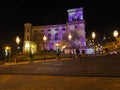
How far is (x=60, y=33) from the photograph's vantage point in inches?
3076

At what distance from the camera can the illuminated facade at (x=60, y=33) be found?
73688 millimetres

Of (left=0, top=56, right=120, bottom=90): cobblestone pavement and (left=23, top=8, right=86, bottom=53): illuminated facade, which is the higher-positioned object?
(left=23, top=8, right=86, bottom=53): illuminated facade

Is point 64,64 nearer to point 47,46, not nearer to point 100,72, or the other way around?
point 100,72

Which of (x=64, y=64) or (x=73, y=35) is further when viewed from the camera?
(x=73, y=35)

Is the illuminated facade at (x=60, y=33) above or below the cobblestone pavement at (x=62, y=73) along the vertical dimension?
above

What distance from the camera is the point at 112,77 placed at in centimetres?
1759

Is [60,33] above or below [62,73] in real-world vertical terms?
above

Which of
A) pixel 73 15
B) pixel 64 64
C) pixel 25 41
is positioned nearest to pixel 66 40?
pixel 73 15

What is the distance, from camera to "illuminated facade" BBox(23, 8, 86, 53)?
2901 inches

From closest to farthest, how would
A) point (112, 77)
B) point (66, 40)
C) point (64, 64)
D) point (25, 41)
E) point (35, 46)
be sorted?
point (112, 77) → point (64, 64) → point (35, 46) → point (66, 40) → point (25, 41)

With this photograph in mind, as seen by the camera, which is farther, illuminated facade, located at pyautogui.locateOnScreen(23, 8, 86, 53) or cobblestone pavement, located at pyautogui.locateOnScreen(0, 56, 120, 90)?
illuminated facade, located at pyautogui.locateOnScreen(23, 8, 86, 53)

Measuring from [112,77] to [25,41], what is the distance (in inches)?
2593

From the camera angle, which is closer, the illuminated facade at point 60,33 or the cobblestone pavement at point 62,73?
the cobblestone pavement at point 62,73

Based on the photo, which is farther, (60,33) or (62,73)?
(60,33)
